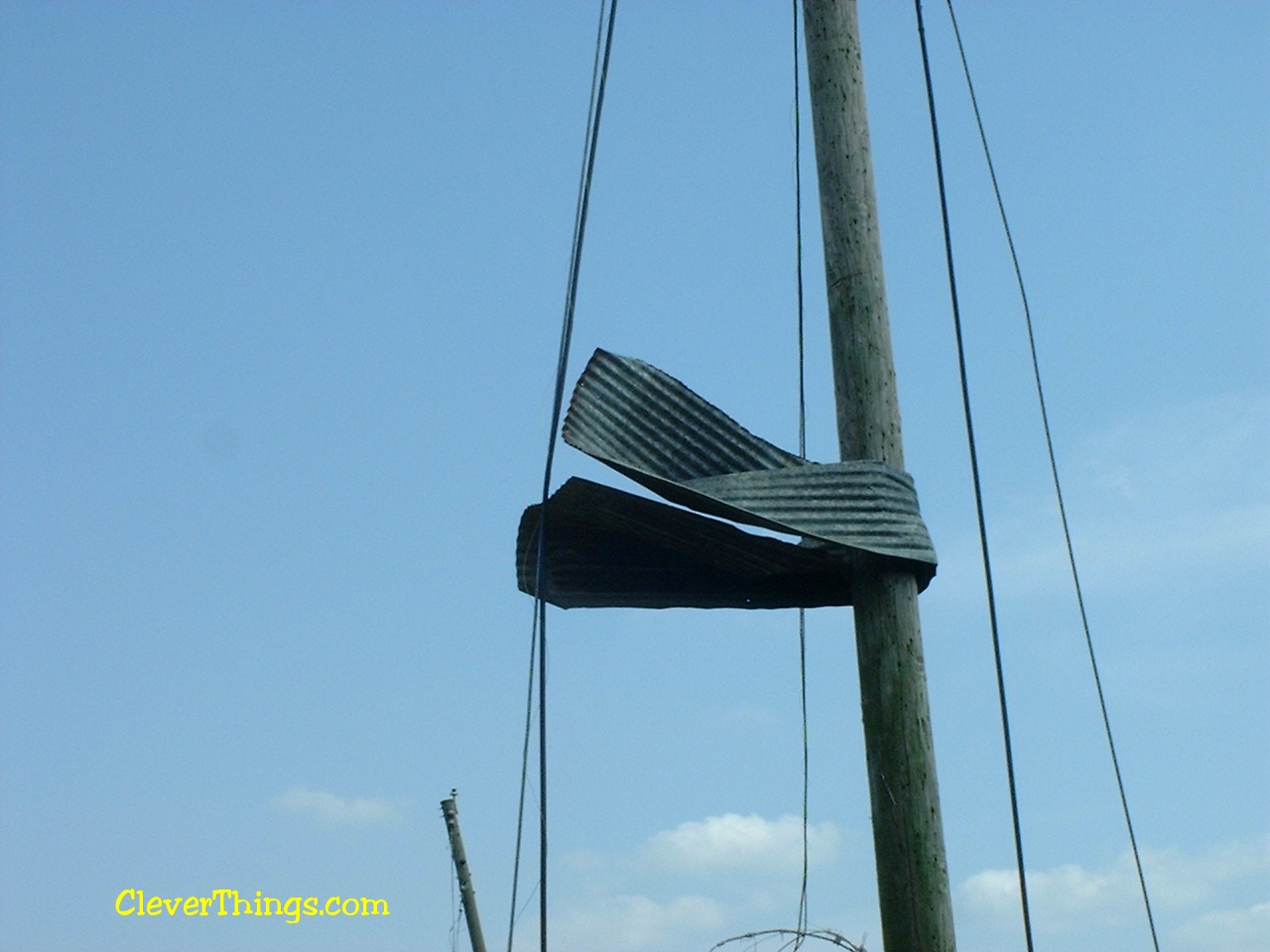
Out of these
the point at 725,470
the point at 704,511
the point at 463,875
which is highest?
the point at 463,875

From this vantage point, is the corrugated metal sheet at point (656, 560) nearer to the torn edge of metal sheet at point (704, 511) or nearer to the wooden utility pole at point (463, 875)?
the torn edge of metal sheet at point (704, 511)

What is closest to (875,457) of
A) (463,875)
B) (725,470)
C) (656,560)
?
(725,470)

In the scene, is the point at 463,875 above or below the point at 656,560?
above

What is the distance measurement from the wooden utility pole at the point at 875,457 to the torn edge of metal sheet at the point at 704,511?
0.10m

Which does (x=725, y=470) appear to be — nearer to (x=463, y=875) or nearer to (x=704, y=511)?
(x=704, y=511)

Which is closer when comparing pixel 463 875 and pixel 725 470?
pixel 725 470

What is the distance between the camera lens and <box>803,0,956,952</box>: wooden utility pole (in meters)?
3.00

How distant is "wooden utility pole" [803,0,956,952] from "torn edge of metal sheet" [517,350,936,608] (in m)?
0.10

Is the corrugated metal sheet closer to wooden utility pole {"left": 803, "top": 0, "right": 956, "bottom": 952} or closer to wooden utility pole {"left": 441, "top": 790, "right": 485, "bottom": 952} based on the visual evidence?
wooden utility pole {"left": 803, "top": 0, "right": 956, "bottom": 952}

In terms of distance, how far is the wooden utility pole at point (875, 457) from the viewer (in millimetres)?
3004

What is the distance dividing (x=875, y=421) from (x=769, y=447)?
268 mm

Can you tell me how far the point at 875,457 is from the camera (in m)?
3.37

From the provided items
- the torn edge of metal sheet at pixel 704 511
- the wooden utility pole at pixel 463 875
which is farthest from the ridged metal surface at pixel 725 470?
the wooden utility pole at pixel 463 875

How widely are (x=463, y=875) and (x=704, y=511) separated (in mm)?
9080
